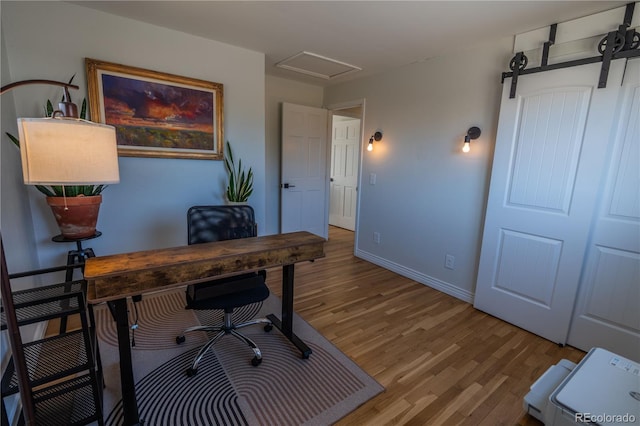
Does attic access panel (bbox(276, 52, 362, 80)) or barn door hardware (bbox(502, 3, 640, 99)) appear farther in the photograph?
attic access panel (bbox(276, 52, 362, 80))

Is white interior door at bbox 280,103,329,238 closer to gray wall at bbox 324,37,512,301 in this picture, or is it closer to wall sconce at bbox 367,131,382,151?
gray wall at bbox 324,37,512,301

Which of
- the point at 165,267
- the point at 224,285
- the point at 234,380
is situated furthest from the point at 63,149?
the point at 234,380

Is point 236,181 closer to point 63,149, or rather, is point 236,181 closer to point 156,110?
point 156,110

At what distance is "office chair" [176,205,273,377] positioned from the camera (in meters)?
1.73

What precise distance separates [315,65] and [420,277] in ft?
8.55

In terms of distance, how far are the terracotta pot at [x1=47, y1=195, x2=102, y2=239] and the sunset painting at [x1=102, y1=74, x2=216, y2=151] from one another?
69cm

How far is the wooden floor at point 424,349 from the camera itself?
1.56 m

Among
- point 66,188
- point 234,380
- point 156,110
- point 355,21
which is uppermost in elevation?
point 355,21

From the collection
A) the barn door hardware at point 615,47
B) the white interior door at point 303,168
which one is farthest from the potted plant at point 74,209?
the barn door hardware at point 615,47

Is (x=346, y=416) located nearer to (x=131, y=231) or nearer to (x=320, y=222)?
(x=131, y=231)

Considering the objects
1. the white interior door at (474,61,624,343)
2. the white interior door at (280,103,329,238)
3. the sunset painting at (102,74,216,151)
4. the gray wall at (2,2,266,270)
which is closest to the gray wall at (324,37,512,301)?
the white interior door at (474,61,624,343)

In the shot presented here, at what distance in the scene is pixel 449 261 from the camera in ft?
9.51

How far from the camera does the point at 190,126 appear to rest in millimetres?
2666

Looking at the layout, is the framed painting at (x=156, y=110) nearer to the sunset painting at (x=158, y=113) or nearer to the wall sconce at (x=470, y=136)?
the sunset painting at (x=158, y=113)
